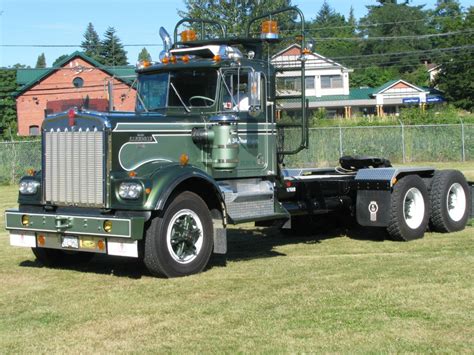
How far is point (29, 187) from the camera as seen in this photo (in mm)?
9398

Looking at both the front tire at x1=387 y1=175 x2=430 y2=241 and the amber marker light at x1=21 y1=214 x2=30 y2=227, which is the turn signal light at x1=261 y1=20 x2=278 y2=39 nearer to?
the front tire at x1=387 y1=175 x2=430 y2=241

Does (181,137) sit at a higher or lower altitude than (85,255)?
higher

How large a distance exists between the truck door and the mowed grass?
4.32ft

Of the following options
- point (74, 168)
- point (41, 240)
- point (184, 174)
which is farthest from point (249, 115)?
point (41, 240)

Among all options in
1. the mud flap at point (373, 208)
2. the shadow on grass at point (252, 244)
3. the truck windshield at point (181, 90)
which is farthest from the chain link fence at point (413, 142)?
the truck windshield at point (181, 90)

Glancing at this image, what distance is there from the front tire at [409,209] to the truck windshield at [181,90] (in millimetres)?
3466

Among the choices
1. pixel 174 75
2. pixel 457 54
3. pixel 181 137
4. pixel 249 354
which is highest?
pixel 457 54

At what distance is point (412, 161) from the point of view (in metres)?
32.9

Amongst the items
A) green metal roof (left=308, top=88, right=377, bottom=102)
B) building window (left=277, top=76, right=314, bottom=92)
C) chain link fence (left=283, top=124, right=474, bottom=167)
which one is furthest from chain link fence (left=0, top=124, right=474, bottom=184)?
green metal roof (left=308, top=88, right=377, bottom=102)

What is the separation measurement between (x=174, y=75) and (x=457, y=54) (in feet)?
205

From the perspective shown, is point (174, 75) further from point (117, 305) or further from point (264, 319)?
point (264, 319)

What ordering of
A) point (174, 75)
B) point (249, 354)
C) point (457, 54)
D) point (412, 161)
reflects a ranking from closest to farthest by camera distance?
point (249, 354), point (174, 75), point (412, 161), point (457, 54)

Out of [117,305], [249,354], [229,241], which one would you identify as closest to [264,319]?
[249,354]

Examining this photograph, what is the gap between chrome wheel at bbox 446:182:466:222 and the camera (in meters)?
12.5
